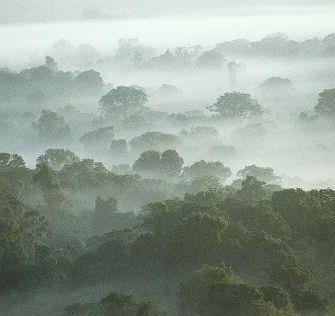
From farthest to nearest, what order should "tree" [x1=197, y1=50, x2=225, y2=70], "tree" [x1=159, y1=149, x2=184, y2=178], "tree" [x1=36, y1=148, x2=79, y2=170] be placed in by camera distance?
"tree" [x1=197, y1=50, x2=225, y2=70]
"tree" [x1=36, y1=148, x2=79, y2=170]
"tree" [x1=159, y1=149, x2=184, y2=178]

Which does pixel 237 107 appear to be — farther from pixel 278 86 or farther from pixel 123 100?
pixel 278 86

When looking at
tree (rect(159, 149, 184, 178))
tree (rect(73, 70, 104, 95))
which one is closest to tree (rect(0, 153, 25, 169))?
tree (rect(159, 149, 184, 178))

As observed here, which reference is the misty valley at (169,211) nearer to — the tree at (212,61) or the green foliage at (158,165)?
the green foliage at (158,165)

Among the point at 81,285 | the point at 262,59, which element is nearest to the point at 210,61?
the point at 262,59

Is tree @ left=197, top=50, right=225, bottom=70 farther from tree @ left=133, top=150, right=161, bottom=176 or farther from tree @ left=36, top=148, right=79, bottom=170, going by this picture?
tree @ left=133, top=150, right=161, bottom=176

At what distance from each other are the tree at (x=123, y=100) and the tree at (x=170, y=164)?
146 feet

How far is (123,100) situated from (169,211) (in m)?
73.8

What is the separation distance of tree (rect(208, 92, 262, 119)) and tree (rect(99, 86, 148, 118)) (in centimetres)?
1917

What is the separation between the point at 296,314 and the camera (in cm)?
2969

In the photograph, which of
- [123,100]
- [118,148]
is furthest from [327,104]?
A: [123,100]

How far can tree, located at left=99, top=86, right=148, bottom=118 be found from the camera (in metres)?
113

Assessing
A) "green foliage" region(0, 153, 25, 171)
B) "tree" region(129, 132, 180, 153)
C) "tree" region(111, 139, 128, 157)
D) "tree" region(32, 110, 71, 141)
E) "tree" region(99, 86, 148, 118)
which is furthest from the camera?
"tree" region(99, 86, 148, 118)

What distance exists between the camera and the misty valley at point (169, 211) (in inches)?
1287

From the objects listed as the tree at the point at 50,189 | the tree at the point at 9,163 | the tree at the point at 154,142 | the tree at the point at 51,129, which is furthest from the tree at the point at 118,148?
the tree at the point at 50,189
